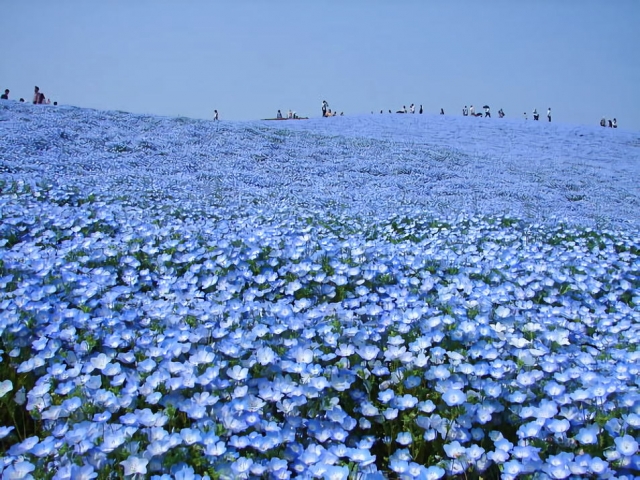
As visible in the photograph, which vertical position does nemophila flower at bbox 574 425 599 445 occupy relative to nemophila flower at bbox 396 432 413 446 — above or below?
above

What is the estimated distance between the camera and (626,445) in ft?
6.79

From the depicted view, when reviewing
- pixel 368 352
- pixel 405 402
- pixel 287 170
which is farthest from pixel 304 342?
pixel 287 170

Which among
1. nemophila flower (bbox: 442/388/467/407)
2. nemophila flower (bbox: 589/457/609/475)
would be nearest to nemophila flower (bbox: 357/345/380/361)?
nemophila flower (bbox: 442/388/467/407)

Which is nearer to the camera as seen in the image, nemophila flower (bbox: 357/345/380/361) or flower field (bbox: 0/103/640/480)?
flower field (bbox: 0/103/640/480)

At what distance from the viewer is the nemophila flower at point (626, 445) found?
2.04 metres

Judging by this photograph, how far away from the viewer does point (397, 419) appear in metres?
2.52

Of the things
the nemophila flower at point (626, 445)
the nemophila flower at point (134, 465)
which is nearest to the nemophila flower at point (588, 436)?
the nemophila flower at point (626, 445)

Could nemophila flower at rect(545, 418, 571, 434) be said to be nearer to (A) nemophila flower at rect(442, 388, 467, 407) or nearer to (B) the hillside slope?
(A) nemophila flower at rect(442, 388, 467, 407)

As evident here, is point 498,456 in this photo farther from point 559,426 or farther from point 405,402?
point 405,402

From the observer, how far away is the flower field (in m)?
2.14

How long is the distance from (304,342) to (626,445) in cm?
150

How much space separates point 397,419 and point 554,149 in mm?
21448

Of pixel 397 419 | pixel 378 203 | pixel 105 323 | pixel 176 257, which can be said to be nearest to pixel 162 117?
pixel 378 203

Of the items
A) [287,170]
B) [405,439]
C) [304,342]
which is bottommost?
[405,439]
